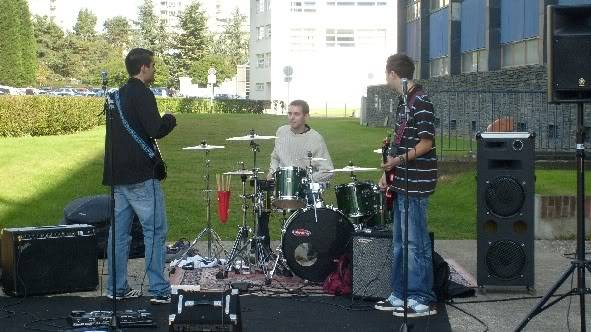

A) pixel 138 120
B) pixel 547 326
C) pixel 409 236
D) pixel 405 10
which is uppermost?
pixel 405 10

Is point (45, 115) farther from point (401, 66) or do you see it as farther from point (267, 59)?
point (267, 59)

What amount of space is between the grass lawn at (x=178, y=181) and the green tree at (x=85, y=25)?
372ft

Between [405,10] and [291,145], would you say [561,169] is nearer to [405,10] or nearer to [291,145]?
[291,145]

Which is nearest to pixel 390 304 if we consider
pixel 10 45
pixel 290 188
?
pixel 290 188

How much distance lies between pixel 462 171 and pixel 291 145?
310 inches

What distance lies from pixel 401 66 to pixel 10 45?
7153cm

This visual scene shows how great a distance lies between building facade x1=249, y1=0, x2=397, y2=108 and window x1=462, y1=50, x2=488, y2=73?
56595 mm

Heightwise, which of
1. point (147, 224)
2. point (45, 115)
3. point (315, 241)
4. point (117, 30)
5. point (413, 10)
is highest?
point (117, 30)

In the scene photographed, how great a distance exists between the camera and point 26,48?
81312 mm

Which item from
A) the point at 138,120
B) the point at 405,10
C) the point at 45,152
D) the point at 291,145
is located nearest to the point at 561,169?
the point at 291,145

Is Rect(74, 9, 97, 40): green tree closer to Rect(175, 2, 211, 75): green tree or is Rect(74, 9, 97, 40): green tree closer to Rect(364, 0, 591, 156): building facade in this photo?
Rect(175, 2, 211, 75): green tree

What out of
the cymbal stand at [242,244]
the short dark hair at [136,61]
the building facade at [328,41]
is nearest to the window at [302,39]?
the building facade at [328,41]

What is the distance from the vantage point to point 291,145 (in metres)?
11.6

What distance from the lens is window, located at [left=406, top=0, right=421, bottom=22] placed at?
4350cm
